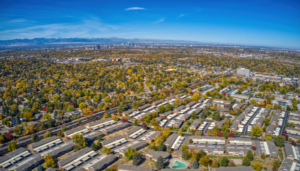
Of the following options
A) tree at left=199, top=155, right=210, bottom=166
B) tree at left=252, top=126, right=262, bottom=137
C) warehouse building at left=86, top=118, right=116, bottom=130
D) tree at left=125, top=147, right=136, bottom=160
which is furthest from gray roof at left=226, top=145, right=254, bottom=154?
warehouse building at left=86, top=118, right=116, bottom=130

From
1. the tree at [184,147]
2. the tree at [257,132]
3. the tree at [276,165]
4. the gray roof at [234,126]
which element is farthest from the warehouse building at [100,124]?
the tree at [276,165]

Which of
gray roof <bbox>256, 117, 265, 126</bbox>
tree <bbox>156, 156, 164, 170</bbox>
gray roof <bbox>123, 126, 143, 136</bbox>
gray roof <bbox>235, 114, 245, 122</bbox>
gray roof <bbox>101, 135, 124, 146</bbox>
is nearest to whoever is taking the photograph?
tree <bbox>156, 156, 164, 170</bbox>

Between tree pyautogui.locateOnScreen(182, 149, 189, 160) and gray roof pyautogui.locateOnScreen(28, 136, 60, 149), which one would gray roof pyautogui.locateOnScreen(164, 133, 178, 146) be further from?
gray roof pyautogui.locateOnScreen(28, 136, 60, 149)

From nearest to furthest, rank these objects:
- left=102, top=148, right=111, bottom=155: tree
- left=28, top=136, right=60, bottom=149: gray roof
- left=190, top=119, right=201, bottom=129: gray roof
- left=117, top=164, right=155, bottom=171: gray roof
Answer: left=117, top=164, right=155, bottom=171: gray roof < left=102, top=148, right=111, bottom=155: tree < left=28, top=136, right=60, bottom=149: gray roof < left=190, top=119, right=201, bottom=129: gray roof

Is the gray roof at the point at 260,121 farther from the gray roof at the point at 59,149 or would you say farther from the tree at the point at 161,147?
the gray roof at the point at 59,149

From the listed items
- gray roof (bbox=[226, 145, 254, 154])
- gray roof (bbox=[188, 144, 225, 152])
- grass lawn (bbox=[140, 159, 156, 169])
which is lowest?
grass lawn (bbox=[140, 159, 156, 169])

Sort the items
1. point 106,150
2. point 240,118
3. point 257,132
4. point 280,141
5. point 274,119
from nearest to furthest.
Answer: point 106,150 → point 280,141 → point 257,132 → point 274,119 → point 240,118

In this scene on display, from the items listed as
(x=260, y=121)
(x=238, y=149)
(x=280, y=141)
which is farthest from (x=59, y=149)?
(x=260, y=121)

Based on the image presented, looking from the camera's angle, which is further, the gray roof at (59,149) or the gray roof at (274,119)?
the gray roof at (274,119)

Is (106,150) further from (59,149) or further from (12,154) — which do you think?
(12,154)

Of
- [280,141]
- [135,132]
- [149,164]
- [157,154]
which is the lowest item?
[149,164]

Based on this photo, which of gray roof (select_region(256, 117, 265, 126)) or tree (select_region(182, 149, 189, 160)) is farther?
gray roof (select_region(256, 117, 265, 126))

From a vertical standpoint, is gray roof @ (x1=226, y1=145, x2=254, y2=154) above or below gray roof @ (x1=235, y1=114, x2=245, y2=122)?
below
